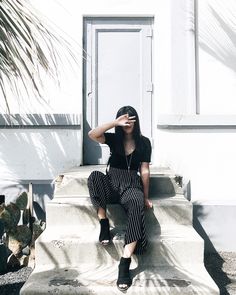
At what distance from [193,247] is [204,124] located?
1.89m

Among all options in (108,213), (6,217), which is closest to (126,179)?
(108,213)

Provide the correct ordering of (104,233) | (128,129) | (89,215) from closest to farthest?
(104,233), (128,129), (89,215)

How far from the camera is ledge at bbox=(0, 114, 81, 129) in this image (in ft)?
18.5

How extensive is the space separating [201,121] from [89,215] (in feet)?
6.55

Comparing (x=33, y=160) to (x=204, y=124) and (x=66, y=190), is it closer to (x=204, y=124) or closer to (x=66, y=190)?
(x=66, y=190)

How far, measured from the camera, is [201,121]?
529cm

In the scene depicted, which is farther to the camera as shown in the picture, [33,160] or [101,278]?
[33,160]

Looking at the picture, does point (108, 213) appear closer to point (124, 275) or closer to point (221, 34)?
point (124, 275)

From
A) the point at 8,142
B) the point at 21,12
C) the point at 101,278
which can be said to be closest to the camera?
the point at 21,12

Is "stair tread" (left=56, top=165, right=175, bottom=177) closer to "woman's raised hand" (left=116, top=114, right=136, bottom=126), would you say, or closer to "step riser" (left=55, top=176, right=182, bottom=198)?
"step riser" (left=55, top=176, right=182, bottom=198)

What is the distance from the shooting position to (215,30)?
5582mm

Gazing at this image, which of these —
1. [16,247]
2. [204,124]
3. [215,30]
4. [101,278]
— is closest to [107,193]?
[101,278]

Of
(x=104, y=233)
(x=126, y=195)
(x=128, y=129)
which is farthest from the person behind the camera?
(x=128, y=129)

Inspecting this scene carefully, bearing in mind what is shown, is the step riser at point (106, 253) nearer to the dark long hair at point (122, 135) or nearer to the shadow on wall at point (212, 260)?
the shadow on wall at point (212, 260)
